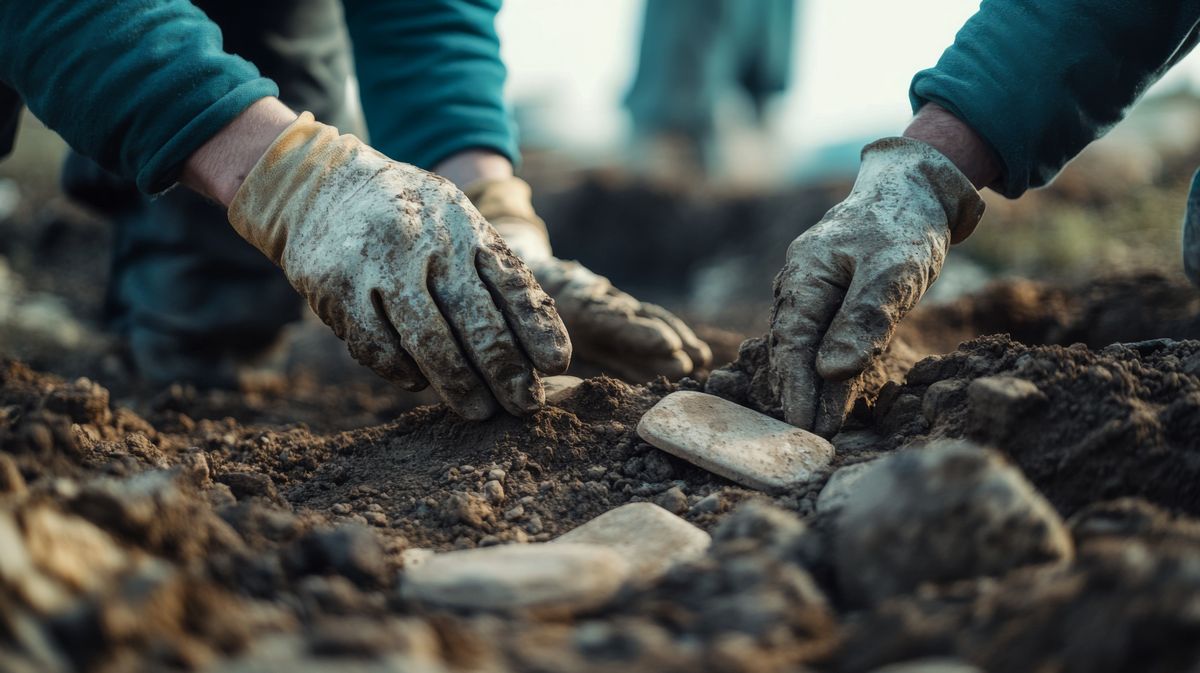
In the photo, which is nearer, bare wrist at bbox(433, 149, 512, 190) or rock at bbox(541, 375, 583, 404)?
rock at bbox(541, 375, 583, 404)

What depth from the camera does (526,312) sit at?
160 centimetres

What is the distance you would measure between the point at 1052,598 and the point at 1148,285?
91.9 inches

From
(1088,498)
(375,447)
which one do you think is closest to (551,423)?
(375,447)

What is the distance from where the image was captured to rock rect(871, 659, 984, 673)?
2.59ft

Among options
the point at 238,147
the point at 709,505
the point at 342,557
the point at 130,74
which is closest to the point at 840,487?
the point at 709,505

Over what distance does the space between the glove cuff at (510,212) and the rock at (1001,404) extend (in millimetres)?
1181

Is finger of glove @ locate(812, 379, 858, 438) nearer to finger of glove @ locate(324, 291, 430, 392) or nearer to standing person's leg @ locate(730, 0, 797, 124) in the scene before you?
finger of glove @ locate(324, 291, 430, 392)

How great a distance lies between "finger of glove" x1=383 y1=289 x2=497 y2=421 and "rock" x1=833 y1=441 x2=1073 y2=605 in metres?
0.83

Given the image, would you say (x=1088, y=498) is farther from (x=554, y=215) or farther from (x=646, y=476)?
(x=554, y=215)

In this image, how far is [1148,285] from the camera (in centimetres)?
279

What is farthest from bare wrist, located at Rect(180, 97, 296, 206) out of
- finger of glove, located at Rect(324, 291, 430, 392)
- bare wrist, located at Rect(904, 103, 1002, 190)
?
bare wrist, located at Rect(904, 103, 1002, 190)

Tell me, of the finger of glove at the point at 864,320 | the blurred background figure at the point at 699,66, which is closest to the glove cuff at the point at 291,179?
the finger of glove at the point at 864,320

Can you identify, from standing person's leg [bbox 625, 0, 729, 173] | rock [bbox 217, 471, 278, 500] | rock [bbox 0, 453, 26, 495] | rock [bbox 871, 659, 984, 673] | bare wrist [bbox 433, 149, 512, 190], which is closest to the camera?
rock [bbox 871, 659, 984, 673]

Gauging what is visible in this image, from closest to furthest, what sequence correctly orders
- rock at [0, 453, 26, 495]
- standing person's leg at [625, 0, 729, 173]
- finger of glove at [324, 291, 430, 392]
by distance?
rock at [0, 453, 26, 495] < finger of glove at [324, 291, 430, 392] < standing person's leg at [625, 0, 729, 173]
